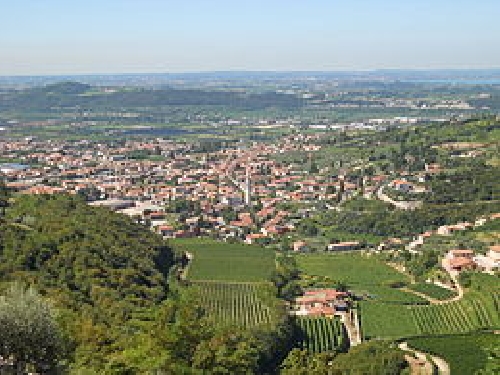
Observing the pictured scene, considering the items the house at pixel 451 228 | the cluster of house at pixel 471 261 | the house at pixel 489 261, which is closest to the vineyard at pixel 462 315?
the cluster of house at pixel 471 261

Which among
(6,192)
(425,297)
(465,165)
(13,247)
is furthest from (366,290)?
(465,165)

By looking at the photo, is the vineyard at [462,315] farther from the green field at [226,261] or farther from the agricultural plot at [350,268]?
the green field at [226,261]

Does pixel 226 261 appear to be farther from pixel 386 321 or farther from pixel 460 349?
pixel 460 349

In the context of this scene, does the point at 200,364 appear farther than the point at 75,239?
No

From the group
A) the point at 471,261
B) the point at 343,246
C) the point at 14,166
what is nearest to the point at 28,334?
the point at 471,261

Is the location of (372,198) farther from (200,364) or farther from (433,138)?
(200,364)
